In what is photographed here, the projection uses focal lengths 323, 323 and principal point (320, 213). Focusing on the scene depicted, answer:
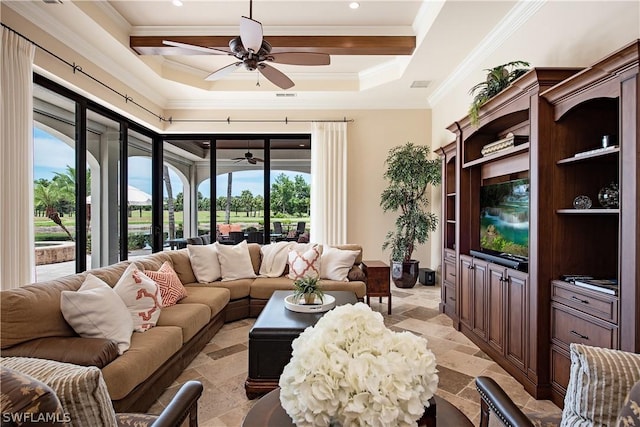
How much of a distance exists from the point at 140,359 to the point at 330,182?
14.2 ft

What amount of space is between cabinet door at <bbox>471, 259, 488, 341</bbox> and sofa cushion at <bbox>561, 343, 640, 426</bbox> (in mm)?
2067

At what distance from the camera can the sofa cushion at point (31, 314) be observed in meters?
1.75

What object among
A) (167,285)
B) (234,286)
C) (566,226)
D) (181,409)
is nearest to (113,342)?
(181,409)

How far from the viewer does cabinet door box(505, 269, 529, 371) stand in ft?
7.95

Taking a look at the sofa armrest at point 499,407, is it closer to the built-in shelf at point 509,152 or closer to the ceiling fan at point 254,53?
the built-in shelf at point 509,152

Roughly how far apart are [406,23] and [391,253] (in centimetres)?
355

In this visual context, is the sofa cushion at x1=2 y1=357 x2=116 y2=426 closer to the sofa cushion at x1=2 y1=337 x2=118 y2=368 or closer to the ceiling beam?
the sofa cushion at x1=2 y1=337 x2=118 y2=368

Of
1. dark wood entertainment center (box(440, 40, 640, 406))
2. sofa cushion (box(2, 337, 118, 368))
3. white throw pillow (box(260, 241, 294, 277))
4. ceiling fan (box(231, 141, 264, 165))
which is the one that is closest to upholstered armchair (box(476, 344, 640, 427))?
dark wood entertainment center (box(440, 40, 640, 406))

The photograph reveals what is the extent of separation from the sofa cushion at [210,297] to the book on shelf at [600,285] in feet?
9.66

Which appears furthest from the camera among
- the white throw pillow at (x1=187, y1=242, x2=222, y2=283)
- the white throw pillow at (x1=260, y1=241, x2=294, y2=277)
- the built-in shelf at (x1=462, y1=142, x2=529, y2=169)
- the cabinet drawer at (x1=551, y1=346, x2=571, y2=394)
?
the white throw pillow at (x1=260, y1=241, x2=294, y2=277)

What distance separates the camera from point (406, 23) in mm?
3844

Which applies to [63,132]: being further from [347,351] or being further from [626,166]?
[626,166]

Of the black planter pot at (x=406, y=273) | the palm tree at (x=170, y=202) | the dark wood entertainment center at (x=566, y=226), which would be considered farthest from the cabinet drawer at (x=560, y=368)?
the palm tree at (x=170, y=202)

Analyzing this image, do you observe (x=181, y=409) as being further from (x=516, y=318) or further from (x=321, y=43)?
(x=321, y=43)
